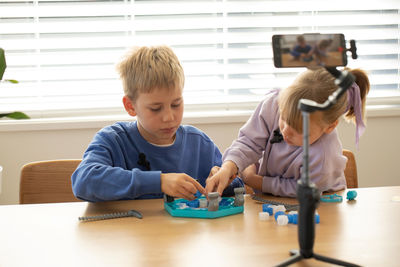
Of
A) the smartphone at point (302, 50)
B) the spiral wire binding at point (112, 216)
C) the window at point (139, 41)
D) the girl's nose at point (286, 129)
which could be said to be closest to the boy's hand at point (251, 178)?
the girl's nose at point (286, 129)

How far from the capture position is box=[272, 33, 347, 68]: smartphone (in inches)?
32.2

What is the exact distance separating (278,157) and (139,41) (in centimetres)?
143

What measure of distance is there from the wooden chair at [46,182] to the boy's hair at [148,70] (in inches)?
14.4

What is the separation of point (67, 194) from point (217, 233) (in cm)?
81

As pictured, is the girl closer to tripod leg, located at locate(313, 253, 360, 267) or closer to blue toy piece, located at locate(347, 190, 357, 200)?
blue toy piece, located at locate(347, 190, 357, 200)

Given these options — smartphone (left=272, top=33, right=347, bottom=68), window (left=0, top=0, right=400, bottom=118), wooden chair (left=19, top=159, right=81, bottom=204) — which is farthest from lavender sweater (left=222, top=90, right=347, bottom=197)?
window (left=0, top=0, right=400, bottom=118)

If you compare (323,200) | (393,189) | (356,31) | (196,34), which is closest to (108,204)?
(323,200)

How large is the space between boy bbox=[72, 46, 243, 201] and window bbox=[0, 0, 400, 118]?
108 centimetres

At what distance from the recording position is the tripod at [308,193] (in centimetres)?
78

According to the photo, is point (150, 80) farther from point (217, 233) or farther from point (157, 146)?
point (217, 233)

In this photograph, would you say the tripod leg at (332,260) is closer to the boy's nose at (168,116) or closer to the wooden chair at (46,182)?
the boy's nose at (168,116)

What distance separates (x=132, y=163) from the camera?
1676 millimetres

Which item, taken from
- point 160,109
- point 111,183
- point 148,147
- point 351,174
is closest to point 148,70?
point 160,109

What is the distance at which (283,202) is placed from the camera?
1430mm
